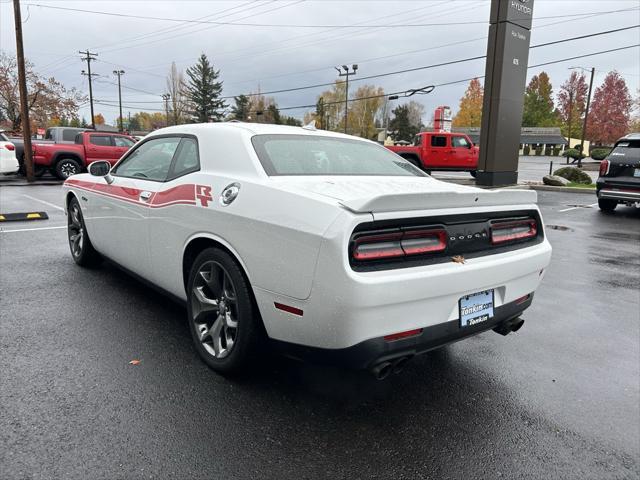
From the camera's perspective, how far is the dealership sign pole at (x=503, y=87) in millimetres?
16047

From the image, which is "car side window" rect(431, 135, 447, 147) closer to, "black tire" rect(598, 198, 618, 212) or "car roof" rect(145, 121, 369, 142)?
"black tire" rect(598, 198, 618, 212)

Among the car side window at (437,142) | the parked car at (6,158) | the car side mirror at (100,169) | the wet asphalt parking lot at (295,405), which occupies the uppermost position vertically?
the car side window at (437,142)

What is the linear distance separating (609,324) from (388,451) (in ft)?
9.76

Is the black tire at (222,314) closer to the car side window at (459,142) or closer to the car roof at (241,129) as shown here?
the car roof at (241,129)

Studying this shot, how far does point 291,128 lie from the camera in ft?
12.1

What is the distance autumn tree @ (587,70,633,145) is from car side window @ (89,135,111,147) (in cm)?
6905

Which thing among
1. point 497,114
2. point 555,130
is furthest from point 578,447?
point 555,130

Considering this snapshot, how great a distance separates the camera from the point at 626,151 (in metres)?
10.9

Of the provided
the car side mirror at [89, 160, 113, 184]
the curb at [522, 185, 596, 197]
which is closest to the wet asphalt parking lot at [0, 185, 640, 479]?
the car side mirror at [89, 160, 113, 184]

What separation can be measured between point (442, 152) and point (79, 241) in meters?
18.6

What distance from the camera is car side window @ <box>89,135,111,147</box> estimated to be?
16719mm

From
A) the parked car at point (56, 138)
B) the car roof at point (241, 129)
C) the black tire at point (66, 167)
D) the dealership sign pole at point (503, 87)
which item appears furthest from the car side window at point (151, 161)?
the parked car at point (56, 138)

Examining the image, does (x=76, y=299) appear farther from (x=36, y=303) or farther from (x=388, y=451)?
(x=388, y=451)

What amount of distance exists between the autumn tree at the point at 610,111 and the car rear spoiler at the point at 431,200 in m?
75.2
